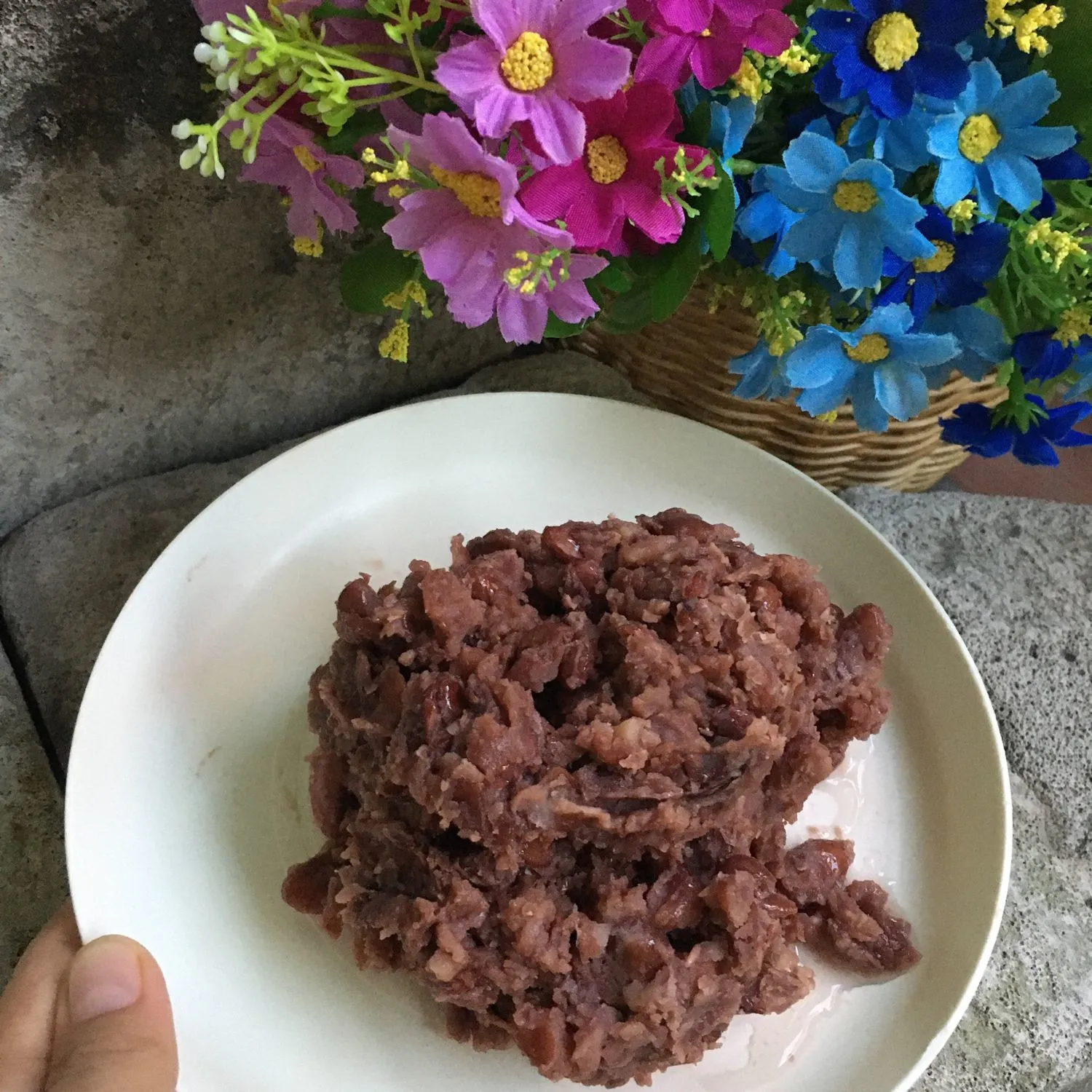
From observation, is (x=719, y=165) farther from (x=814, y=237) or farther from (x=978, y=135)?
(x=978, y=135)

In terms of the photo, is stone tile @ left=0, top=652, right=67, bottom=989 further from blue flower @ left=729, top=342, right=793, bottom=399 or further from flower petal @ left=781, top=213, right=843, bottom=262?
flower petal @ left=781, top=213, right=843, bottom=262

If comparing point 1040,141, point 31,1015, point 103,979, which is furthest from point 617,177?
point 31,1015

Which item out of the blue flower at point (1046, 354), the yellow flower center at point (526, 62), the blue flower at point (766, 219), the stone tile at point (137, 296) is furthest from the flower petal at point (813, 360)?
the stone tile at point (137, 296)

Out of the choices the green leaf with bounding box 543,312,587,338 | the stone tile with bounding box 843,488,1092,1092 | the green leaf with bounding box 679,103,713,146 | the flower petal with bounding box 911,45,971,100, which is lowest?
the stone tile with bounding box 843,488,1092,1092

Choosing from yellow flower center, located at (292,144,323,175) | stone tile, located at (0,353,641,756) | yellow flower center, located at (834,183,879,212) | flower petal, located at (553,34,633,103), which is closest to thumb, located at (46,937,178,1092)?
stone tile, located at (0,353,641,756)

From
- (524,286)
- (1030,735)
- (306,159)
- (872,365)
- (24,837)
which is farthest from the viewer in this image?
(1030,735)

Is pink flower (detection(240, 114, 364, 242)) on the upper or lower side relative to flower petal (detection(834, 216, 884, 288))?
upper
